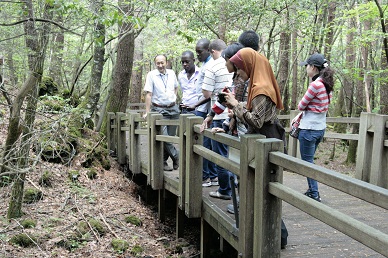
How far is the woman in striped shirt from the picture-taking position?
17.2 ft

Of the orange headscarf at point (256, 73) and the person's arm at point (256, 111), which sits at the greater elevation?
the orange headscarf at point (256, 73)

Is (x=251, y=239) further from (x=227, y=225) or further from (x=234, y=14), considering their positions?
(x=234, y=14)

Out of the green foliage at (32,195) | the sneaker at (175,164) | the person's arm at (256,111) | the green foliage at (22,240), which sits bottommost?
the green foliage at (22,240)

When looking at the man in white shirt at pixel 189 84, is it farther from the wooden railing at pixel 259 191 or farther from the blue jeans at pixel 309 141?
the blue jeans at pixel 309 141

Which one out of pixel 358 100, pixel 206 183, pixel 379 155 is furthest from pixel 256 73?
pixel 358 100

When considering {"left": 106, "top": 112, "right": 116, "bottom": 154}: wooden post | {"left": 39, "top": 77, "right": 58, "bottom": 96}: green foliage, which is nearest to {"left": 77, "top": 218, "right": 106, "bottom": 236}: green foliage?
{"left": 106, "top": 112, "right": 116, "bottom": 154}: wooden post

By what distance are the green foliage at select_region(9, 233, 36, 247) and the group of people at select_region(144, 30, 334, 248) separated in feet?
8.27

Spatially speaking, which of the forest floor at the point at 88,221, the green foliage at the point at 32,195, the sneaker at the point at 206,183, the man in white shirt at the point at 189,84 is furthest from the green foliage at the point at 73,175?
the sneaker at the point at 206,183

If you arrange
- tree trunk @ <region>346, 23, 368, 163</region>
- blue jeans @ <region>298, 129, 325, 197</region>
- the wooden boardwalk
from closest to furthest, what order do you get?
1. the wooden boardwalk
2. blue jeans @ <region>298, 129, 325, 197</region>
3. tree trunk @ <region>346, 23, 368, 163</region>

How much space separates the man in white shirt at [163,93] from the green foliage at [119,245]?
2.04 m

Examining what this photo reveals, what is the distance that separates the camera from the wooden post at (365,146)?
6551mm

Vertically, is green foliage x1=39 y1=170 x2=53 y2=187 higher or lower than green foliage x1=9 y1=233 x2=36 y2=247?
higher

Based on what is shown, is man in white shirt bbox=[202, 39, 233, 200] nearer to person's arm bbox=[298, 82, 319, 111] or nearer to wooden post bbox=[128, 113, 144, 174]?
person's arm bbox=[298, 82, 319, 111]

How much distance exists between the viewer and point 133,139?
8.51m
